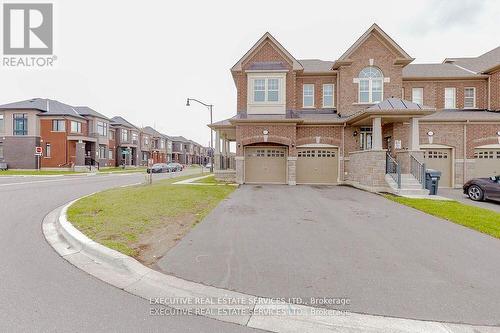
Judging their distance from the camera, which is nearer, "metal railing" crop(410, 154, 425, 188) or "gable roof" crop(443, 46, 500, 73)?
"metal railing" crop(410, 154, 425, 188)

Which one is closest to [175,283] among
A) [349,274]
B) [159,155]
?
[349,274]

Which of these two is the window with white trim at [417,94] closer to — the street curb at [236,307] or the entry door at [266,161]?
the entry door at [266,161]

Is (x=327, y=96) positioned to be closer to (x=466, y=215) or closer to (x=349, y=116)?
(x=349, y=116)

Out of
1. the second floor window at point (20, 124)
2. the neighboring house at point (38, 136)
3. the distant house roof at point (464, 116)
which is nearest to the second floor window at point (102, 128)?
the neighboring house at point (38, 136)

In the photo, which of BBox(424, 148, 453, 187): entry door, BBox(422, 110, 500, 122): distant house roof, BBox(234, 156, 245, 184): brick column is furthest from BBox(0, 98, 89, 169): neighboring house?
BBox(422, 110, 500, 122): distant house roof

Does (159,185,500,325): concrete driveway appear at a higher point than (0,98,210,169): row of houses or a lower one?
lower

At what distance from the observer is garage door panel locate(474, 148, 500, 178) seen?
684 inches

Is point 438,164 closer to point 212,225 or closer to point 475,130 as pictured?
point 475,130

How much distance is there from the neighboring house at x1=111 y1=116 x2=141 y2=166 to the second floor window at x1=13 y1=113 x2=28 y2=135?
1477 centimetres

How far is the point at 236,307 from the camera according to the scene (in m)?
3.36

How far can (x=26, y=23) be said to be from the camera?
14.6 metres

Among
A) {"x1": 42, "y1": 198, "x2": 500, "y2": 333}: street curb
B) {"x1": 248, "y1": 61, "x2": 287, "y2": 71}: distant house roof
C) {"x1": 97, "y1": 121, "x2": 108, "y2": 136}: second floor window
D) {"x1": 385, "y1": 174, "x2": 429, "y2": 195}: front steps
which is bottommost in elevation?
{"x1": 42, "y1": 198, "x2": 500, "y2": 333}: street curb

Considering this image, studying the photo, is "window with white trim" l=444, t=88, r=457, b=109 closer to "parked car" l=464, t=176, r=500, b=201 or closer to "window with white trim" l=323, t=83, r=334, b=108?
"window with white trim" l=323, t=83, r=334, b=108

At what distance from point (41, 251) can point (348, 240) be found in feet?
21.4
